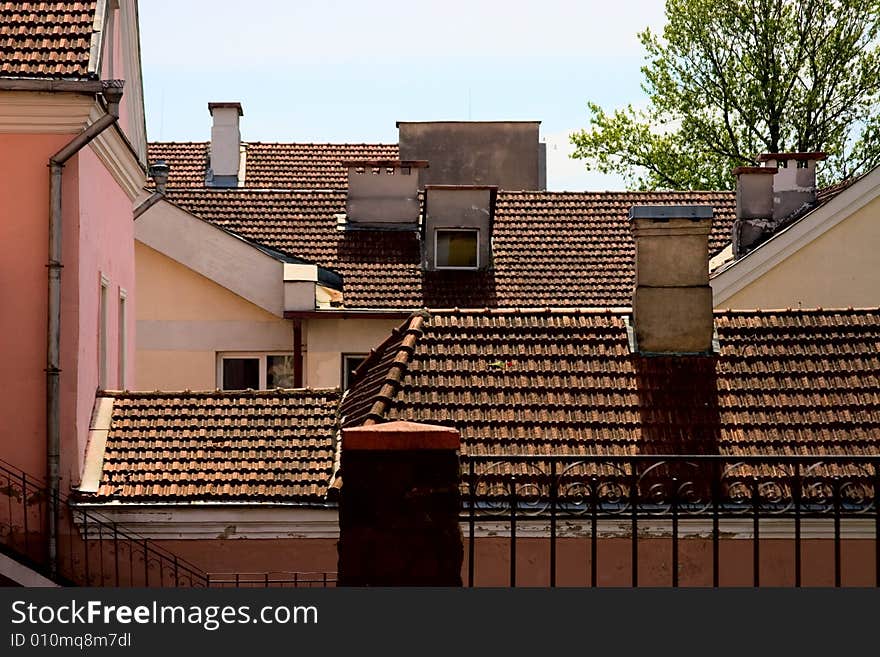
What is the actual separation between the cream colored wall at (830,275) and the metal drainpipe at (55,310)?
11984 mm

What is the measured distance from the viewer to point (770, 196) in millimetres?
27125

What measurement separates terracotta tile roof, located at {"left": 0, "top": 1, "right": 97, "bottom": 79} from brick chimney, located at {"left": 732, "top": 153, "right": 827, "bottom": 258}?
13.8 meters

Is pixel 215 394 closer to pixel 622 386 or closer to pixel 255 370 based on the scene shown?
pixel 622 386

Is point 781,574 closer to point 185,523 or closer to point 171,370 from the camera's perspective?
point 185,523

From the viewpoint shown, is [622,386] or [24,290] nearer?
[24,290]

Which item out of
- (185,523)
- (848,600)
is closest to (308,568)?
(185,523)

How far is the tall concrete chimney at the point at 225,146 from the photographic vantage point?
34188mm

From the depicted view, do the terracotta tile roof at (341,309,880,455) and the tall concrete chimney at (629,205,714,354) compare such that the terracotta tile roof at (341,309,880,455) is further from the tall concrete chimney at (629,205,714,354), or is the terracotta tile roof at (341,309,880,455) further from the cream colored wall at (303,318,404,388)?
the cream colored wall at (303,318,404,388)

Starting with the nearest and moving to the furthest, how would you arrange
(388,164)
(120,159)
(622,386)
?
(622,386) → (120,159) → (388,164)

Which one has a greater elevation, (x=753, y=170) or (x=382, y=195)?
(x=753, y=170)

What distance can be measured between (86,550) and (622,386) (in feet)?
17.2

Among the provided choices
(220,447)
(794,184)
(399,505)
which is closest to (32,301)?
(220,447)

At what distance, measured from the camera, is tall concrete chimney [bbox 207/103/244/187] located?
112ft

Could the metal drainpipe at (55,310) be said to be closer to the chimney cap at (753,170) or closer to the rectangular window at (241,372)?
the rectangular window at (241,372)
